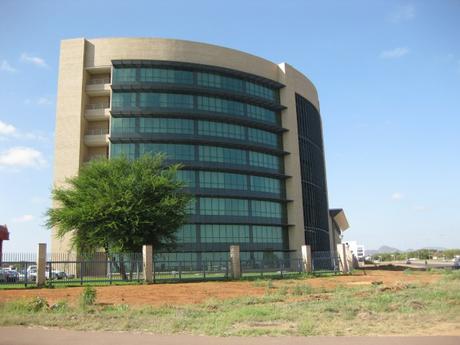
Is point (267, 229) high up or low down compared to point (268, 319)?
up

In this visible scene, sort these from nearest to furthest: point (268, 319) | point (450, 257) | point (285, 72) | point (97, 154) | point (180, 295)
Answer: point (268, 319) → point (180, 295) → point (97, 154) → point (285, 72) → point (450, 257)

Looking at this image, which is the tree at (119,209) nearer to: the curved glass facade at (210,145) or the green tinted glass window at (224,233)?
the curved glass facade at (210,145)

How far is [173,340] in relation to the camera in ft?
37.9

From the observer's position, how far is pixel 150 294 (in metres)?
25.9

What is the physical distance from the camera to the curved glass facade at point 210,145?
58.0 meters

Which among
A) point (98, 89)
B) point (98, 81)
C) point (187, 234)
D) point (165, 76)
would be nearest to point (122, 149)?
point (98, 89)

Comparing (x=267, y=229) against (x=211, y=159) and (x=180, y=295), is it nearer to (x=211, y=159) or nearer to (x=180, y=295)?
(x=211, y=159)

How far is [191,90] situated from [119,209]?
86.9 ft

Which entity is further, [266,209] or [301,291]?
[266,209]

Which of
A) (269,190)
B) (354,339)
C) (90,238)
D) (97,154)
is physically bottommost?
(354,339)

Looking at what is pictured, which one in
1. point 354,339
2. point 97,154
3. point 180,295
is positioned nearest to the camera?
point 354,339

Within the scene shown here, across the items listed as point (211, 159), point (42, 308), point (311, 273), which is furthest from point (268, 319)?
point (211, 159)

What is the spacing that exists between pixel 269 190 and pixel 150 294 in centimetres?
4029

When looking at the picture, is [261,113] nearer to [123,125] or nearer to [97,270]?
[123,125]
